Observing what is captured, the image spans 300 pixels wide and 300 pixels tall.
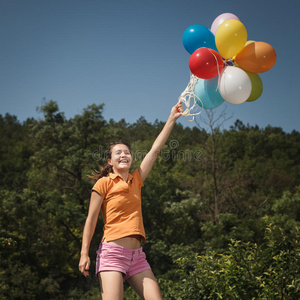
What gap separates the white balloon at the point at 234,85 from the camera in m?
2.52

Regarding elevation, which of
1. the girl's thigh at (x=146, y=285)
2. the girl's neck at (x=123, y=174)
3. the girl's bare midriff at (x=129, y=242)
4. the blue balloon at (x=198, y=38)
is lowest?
the girl's thigh at (x=146, y=285)

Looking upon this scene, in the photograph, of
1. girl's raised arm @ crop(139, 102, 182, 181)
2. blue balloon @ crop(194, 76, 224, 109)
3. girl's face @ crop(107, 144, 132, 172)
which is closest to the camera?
girl's face @ crop(107, 144, 132, 172)

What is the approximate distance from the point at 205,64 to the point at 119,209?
132 cm

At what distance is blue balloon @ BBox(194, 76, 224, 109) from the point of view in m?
2.71

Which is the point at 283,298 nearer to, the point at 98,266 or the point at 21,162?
the point at 98,266

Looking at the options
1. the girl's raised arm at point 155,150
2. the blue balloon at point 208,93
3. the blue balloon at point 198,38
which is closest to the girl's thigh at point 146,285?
the girl's raised arm at point 155,150

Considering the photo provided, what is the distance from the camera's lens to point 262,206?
16.8 metres

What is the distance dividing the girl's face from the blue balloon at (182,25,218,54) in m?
1.25

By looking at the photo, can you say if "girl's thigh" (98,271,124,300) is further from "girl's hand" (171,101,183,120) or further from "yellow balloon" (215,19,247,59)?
"yellow balloon" (215,19,247,59)

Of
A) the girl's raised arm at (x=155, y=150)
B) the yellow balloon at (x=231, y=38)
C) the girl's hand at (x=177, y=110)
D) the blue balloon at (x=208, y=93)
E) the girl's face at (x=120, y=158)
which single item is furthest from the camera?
the blue balloon at (x=208, y=93)

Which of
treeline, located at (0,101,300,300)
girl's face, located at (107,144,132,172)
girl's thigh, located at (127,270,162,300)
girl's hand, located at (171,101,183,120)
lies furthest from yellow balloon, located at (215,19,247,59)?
treeline, located at (0,101,300,300)

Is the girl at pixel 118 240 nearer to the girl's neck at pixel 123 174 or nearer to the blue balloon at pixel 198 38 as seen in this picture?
the girl's neck at pixel 123 174

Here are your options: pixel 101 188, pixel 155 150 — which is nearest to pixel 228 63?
pixel 155 150

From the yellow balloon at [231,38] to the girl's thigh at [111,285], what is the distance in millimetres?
1904
